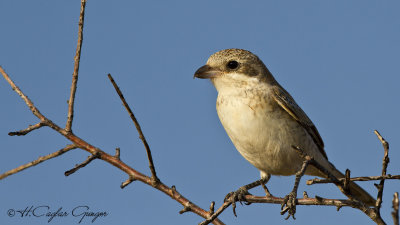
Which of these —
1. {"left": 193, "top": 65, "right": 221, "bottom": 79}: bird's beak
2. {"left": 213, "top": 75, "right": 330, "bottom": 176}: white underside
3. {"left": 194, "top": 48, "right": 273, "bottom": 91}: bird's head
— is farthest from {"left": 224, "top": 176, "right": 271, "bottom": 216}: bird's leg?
{"left": 193, "top": 65, "right": 221, "bottom": 79}: bird's beak

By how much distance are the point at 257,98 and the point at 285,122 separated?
0.42 meters

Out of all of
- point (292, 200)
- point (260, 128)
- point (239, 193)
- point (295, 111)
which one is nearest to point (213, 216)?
point (292, 200)

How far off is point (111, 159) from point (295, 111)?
9.23 feet

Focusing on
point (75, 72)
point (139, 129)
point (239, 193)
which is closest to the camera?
point (139, 129)

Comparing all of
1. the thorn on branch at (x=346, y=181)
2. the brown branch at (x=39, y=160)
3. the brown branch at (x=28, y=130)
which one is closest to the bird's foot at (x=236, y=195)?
the thorn on branch at (x=346, y=181)

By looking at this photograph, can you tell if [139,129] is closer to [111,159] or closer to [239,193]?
[111,159]

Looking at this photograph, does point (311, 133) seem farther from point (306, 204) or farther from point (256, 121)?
point (306, 204)

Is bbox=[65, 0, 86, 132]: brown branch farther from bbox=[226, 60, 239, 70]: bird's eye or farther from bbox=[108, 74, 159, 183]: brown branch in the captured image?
bbox=[226, 60, 239, 70]: bird's eye

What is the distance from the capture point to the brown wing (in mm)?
5844

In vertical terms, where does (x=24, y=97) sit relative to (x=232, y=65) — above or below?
below

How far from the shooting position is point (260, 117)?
221 inches

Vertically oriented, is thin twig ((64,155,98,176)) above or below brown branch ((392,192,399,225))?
above

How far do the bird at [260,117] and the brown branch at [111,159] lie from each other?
1.86 m

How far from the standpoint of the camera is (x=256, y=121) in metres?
5.61
